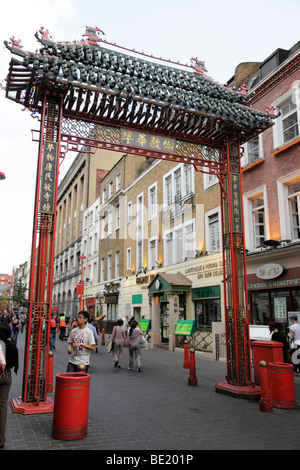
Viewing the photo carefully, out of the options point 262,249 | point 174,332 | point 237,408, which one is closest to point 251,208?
point 262,249

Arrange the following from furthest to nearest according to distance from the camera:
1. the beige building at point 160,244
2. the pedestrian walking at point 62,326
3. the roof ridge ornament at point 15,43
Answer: the pedestrian walking at point 62,326 → the beige building at point 160,244 → the roof ridge ornament at point 15,43

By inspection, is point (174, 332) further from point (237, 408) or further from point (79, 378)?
point (79, 378)

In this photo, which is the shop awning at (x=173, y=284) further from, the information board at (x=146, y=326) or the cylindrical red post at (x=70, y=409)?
the cylindrical red post at (x=70, y=409)

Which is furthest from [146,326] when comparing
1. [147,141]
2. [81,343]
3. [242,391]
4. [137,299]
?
[81,343]

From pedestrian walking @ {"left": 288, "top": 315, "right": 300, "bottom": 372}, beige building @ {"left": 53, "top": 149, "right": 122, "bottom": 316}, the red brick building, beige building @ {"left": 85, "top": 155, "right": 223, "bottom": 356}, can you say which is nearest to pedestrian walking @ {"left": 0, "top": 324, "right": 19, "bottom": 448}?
pedestrian walking @ {"left": 288, "top": 315, "right": 300, "bottom": 372}

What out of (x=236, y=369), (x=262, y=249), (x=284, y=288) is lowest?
(x=236, y=369)

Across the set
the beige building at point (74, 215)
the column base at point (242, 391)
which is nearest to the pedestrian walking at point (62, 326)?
the beige building at point (74, 215)

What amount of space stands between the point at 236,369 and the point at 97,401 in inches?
134

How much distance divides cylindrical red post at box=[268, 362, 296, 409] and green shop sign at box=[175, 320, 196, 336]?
9.74 metres

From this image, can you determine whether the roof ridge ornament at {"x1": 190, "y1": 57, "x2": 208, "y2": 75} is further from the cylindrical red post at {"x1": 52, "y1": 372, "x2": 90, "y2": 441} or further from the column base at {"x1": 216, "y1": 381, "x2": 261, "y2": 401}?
the cylindrical red post at {"x1": 52, "y1": 372, "x2": 90, "y2": 441}

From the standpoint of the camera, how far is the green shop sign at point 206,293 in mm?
17484

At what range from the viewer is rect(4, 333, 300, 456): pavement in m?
5.20

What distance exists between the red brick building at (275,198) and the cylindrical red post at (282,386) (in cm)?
597

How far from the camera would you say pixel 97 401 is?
26.3 feet
